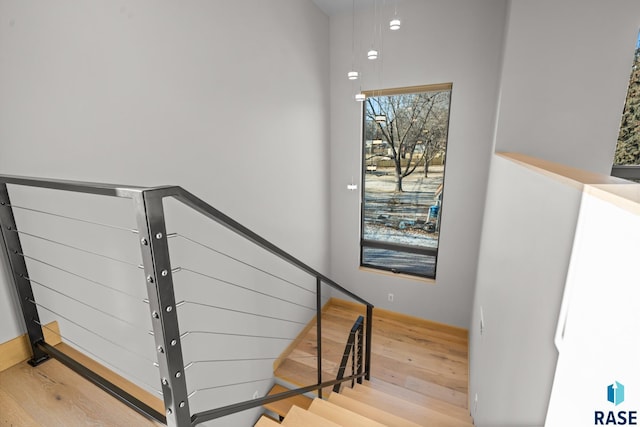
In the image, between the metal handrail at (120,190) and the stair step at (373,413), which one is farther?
the stair step at (373,413)

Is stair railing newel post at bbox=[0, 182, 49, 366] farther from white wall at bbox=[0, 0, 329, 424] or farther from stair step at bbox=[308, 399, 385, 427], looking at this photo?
stair step at bbox=[308, 399, 385, 427]

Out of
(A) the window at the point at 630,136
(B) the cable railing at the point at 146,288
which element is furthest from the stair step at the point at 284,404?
(A) the window at the point at 630,136

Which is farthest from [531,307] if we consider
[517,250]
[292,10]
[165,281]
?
[292,10]

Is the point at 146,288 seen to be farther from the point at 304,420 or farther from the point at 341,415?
the point at 341,415

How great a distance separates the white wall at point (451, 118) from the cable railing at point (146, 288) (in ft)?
4.57

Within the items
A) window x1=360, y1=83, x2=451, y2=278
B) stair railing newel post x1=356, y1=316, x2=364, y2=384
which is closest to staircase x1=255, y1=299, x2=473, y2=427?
stair railing newel post x1=356, y1=316, x2=364, y2=384

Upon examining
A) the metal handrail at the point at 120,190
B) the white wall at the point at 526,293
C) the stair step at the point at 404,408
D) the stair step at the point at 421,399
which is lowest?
the stair step at the point at 421,399

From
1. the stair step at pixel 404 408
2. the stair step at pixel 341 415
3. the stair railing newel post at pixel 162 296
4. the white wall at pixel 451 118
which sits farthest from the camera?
the white wall at pixel 451 118

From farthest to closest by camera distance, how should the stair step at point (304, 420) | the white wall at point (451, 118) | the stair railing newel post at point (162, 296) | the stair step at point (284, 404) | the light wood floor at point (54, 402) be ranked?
the white wall at point (451, 118)
the stair step at point (284, 404)
the stair step at point (304, 420)
the light wood floor at point (54, 402)
the stair railing newel post at point (162, 296)

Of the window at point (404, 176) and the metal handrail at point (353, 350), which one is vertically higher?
the window at point (404, 176)

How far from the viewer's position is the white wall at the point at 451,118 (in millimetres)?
2975

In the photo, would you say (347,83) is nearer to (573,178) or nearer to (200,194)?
(200,194)

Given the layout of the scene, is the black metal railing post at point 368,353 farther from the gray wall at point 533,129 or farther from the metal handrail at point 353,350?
the gray wall at point 533,129

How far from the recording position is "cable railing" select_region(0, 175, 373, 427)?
2.50ft
